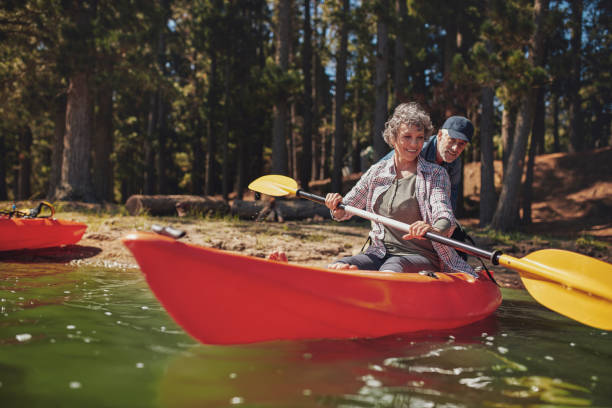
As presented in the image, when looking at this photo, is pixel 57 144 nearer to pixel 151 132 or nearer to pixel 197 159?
pixel 151 132

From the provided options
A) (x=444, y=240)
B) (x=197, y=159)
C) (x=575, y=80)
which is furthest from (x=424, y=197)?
(x=197, y=159)

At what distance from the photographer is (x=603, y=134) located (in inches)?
1042

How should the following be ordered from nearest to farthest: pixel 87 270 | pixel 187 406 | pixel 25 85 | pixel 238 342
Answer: pixel 187 406 < pixel 238 342 < pixel 87 270 < pixel 25 85

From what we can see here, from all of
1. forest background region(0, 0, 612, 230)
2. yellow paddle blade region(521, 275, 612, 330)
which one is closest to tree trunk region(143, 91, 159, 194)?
forest background region(0, 0, 612, 230)

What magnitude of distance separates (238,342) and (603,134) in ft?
99.2

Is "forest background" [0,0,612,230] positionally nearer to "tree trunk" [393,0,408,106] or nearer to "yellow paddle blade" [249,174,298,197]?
"tree trunk" [393,0,408,106]

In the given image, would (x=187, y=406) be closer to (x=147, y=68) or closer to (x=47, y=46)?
(x=147, y=68)

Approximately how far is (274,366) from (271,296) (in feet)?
1.30

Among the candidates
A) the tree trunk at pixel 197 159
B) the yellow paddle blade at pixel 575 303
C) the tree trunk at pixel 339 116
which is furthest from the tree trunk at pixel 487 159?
the tree trunk at pixel 197 159

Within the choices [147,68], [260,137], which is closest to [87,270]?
[147,68]

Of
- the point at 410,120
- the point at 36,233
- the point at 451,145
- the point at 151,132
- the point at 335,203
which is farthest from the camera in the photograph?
the point at 151,132

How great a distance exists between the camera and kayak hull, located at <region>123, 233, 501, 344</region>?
2.47 meters

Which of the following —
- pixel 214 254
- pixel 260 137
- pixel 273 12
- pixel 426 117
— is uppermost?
pixel 273 12

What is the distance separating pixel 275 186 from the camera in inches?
178
